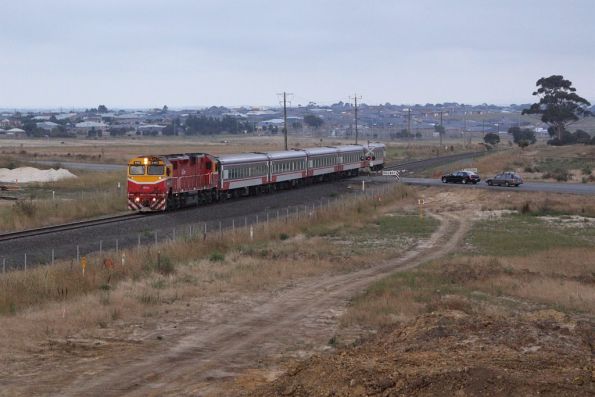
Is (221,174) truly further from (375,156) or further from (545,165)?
(545,165)

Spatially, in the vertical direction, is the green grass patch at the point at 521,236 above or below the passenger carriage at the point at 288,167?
below

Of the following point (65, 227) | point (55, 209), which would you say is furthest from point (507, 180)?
point (65, 227)

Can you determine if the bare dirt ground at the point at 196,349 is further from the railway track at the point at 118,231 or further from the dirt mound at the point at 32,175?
the dirt mound at the point at 32,175

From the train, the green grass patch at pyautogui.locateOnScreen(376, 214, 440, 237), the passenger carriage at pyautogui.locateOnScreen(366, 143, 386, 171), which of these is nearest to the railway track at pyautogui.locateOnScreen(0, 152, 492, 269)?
the train

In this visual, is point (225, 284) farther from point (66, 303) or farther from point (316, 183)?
point (316, 183)

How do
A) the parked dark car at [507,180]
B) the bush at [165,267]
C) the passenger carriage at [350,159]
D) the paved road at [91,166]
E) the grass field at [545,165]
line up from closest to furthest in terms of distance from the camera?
the bush at [165,267] → the parked dark car at [507,180] → the passenger carriage at [350,159] → the grass field at [545,165] → the paved road at [91,166]

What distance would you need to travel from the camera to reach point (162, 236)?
41438 millimetres

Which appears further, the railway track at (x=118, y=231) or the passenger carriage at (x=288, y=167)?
the passenger carriage at (x=288, y=167)

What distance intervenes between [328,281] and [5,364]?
583 inches

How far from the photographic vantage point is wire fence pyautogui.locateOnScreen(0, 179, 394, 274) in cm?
3297

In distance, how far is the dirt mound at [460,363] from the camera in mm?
13648

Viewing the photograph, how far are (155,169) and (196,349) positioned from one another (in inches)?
1200

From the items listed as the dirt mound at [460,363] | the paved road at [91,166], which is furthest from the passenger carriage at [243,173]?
the dirt mound at [460,363]

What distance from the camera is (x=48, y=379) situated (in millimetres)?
18203
